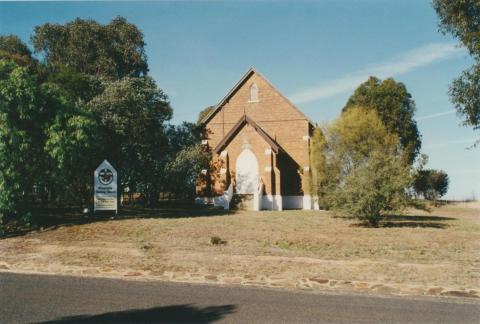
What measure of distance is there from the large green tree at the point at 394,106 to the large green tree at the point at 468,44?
28533 mm

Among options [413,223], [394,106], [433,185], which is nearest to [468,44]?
[413,223]

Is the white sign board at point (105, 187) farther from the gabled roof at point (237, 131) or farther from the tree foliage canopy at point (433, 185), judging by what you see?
the tree foliage canopy at point (433, 185)

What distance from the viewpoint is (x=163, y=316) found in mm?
7473

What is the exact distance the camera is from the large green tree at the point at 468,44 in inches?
816

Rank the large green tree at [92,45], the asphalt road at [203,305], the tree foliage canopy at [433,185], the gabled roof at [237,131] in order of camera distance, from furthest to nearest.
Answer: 1. the tree foliage canopy at [433,185]
2. the large green tree at [92,45]
3. the gabled roof at [237,131]
4. the asphalt road at [203,305]

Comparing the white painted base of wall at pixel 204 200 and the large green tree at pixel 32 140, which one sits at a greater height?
the large green tree at pixel 32 140

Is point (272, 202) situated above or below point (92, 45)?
below

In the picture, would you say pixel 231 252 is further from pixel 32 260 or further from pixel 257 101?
pixel 257 101

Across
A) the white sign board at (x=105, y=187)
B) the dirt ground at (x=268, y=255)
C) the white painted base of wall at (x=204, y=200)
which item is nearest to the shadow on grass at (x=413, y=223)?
the dirt ground at (x=268, y=255)

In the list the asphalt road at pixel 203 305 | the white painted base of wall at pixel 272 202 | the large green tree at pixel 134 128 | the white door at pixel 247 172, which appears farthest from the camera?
the white door at pixel 247 172

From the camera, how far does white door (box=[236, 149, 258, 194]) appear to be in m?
37.8

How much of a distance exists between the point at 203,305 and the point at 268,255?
5664 millimetres

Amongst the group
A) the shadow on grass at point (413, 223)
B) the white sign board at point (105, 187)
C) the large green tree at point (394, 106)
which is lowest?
the shadow on grass at point (413, 223)

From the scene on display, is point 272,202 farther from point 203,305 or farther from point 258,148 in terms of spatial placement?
point 203,305
